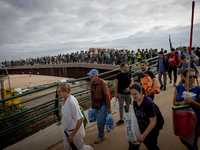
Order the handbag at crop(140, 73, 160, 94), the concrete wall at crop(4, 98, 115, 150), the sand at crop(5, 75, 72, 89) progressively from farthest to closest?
1. the sand at crop(5, 75, 72, 89)
2. the handbag at crop(140, 73, 160, 94)
3. the concrete wall at crop(4, 98, 115, 150)

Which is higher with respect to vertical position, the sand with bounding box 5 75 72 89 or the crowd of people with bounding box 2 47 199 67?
the crowd of people with bounding box 2 47 199 67

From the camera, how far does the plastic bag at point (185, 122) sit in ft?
7.20

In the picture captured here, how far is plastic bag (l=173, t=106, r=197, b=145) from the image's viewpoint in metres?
2.19

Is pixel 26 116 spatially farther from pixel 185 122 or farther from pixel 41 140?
pixel 185 122

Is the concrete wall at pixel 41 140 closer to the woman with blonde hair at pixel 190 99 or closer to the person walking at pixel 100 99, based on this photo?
the person walking at pixel 100 99

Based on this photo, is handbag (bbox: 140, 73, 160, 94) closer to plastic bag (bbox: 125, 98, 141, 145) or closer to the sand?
plastic bag (bbox: 125, 98, 141, 145)

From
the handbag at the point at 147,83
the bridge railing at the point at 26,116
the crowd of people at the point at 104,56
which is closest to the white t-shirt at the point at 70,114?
the bridge railing at the point at 26,116

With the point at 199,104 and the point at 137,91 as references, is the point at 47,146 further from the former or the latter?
the point at 199,104

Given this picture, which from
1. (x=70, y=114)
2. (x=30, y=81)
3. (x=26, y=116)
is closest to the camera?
(x=70, y=114)

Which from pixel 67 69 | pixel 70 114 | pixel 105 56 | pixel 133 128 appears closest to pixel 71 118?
pixel 70 114

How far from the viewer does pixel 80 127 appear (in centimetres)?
262

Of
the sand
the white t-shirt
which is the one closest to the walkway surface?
the white t-shirt

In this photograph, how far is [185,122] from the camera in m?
2.22

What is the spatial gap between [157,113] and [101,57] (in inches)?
742
